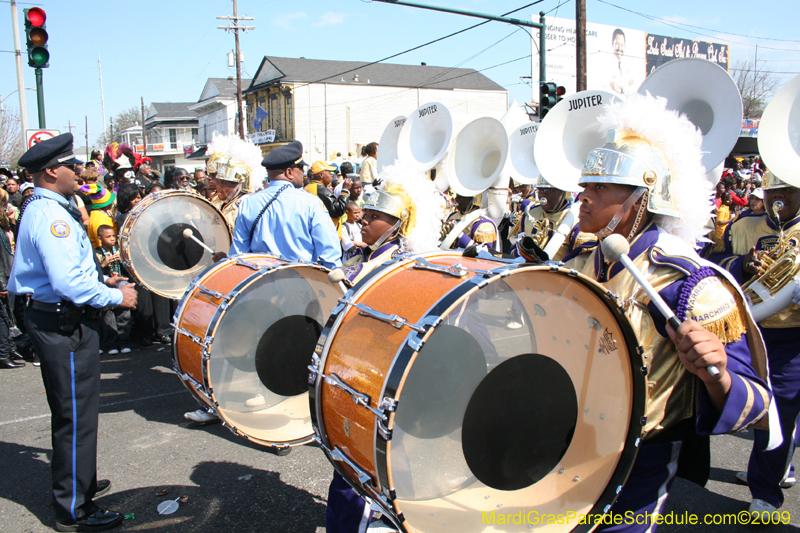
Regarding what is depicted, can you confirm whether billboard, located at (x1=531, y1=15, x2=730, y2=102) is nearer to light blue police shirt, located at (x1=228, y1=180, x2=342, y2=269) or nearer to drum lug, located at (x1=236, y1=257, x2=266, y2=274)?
light blue police shirt, located at (x1=228, y1=180, x2=342, y2=269)

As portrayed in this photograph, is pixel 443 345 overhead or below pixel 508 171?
below

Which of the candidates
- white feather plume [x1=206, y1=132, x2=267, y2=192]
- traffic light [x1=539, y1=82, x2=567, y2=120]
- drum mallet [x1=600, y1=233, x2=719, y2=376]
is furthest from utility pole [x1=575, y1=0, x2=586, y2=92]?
drum mallet [x1=600, y1=233, x2=719, y2=376]

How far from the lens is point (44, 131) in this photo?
27.4ft

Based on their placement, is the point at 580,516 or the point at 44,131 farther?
the point at 44,131

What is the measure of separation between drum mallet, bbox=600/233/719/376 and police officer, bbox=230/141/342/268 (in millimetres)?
3087

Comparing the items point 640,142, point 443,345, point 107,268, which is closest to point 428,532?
point 443,345

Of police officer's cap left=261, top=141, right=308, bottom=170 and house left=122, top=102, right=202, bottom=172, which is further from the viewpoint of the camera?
house left=122, top=102, right=202, bottom=172

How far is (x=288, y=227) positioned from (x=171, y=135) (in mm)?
67515

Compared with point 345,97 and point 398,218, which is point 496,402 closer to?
point 398,218

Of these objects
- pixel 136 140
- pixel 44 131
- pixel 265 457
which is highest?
pixel 136 140

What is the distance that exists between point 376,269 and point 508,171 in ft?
15.7

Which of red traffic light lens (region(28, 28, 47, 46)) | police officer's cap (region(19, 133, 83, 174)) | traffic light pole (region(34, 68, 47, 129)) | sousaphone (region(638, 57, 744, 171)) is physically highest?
red traffic light lens (region(28, 28, 47, 46))

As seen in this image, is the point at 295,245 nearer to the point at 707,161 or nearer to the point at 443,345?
the point at 443,345

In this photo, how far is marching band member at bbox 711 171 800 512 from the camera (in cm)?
330
